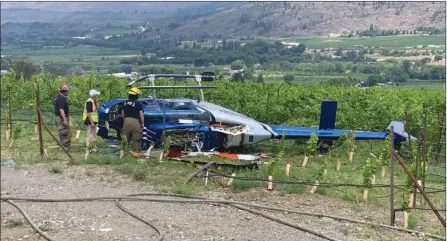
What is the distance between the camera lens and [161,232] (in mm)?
6645

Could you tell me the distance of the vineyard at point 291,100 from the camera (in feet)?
52.0

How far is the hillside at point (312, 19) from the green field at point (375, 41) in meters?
2.73

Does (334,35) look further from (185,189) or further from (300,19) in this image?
(185,189)

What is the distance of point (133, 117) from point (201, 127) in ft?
4.56

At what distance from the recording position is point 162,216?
737 cm

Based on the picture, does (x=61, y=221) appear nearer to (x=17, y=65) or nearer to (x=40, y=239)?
(x=40, y=239)

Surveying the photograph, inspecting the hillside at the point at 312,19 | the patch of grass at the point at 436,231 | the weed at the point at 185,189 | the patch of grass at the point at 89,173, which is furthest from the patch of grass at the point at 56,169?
the hillside at the point at 312,19

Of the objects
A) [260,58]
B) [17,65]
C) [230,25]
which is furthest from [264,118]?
[230,25]

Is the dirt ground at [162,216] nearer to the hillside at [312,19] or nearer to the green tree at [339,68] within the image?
the green tree at [339,68]

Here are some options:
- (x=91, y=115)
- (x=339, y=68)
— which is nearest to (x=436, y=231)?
(x=91, y=115)

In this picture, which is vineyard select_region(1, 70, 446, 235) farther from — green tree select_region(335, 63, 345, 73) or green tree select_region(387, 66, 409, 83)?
green tree select_region(335, 63, 345, 73)

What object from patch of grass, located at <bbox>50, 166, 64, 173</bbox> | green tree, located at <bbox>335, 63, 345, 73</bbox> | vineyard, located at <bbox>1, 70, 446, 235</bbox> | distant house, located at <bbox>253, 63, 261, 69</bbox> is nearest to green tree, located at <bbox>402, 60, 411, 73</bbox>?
green tree, located at <bbox>335, 63, 345, 73</bbox>

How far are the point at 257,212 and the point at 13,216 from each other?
303 centimetres

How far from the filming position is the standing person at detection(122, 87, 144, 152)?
11.1 metres
